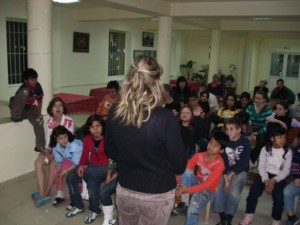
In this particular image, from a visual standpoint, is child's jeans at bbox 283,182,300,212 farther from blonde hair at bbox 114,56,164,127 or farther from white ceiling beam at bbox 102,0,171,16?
white ceiling beam at bbox 102,0,171,16

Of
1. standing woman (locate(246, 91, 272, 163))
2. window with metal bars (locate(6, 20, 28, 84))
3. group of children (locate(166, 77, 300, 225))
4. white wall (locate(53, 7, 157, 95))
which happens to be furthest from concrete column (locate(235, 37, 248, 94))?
group of children (locate(166, 77, 300, 225))

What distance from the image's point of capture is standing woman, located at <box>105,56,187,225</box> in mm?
1421

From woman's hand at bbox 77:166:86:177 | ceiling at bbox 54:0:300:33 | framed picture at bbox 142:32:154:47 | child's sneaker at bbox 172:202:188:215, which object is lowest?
child's sneaker at bbox 172:202:188:215

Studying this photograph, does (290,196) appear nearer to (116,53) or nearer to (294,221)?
(294,221)

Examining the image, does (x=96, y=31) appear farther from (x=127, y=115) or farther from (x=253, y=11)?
(x=127, y=115)

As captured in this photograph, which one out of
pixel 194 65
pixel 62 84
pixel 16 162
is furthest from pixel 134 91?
pixel 194 65

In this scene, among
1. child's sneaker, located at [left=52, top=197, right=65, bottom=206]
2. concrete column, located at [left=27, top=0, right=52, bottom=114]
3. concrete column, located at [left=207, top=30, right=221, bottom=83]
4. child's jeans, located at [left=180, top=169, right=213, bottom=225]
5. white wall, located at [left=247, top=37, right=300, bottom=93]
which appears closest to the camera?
child's jeans, located at [left=180, top=169, right=213, bottom=225]

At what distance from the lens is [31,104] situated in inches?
152

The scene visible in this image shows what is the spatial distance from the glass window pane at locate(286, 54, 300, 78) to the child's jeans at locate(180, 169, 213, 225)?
13521 millimetres

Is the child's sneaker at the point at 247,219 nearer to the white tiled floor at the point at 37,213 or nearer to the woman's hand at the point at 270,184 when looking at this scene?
the white tiled floor at the point at 37,213

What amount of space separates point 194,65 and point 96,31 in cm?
654

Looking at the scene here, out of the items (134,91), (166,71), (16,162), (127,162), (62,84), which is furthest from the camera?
(62,84)

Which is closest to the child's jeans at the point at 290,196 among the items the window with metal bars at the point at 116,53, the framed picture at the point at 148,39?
the window with metal bars at the point at 116,53

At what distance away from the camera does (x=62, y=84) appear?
8312mm
